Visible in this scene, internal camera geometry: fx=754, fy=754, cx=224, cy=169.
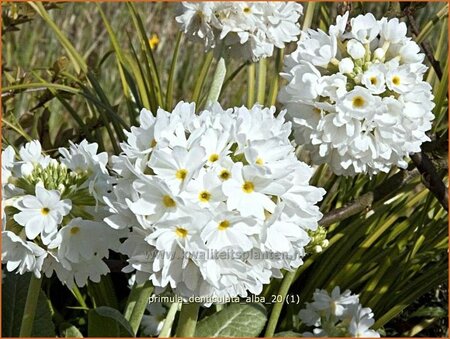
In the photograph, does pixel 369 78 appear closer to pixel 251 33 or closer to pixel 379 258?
pixel 251 33

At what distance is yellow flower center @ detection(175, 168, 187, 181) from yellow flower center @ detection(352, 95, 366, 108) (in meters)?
0.40

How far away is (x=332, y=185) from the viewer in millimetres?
2004

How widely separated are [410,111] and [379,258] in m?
0.69

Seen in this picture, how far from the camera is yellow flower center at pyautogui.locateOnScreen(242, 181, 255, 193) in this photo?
3.01 feet

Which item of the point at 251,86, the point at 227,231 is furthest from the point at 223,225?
the point at 251,86

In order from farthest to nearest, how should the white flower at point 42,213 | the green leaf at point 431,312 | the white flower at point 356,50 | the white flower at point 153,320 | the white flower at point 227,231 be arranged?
the green leaf at point 431,312, the white flower at point 153,320, the white flower at point 356,50, the white flower at point 42,213, the white flower at point 227,231

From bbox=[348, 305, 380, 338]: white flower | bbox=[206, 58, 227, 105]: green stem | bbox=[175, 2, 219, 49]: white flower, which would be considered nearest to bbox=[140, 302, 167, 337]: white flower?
bbox=[348, 305, 380, 338]: white flower

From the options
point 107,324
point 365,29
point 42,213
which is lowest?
point 107,324

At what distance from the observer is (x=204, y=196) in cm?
92

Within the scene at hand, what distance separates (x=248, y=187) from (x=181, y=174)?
8cm

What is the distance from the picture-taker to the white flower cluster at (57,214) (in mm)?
1014

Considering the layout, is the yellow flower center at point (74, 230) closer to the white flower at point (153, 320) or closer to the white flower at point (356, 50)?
the white flower at point (356, 50)

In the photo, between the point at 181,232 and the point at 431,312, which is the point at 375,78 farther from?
the point at 431,312

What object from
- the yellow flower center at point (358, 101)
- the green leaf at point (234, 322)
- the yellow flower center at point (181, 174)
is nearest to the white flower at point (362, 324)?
the green leaf at point (234, 322)
